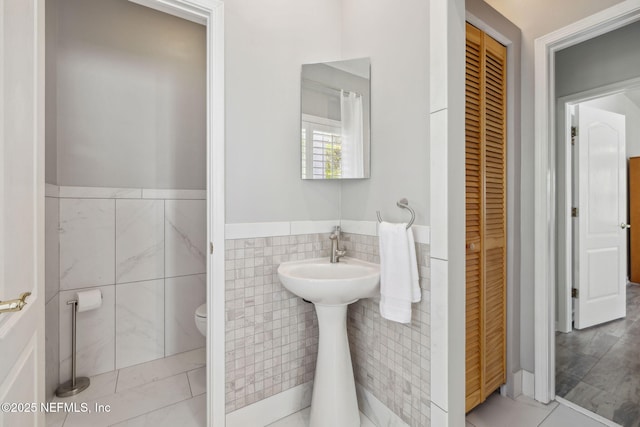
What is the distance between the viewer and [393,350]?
1466mm

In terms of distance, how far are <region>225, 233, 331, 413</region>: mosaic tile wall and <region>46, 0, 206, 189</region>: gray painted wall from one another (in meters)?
1.18

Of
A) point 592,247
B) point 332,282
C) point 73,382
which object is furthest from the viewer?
point 592,247

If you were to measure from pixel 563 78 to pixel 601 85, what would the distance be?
10.8 inches

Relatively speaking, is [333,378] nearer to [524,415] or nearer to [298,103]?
[524,415]

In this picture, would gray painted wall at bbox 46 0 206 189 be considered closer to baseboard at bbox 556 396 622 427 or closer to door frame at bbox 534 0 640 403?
door frame at bbox 534 0 640 403

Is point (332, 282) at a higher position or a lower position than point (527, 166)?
lower

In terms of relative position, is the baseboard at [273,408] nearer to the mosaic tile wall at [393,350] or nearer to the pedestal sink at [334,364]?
Result: the pedestal sink at [334,364]

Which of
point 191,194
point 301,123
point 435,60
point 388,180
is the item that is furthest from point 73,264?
point 435,60

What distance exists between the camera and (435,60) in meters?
1.23

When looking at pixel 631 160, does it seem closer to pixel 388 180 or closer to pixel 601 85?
pixel 601 85

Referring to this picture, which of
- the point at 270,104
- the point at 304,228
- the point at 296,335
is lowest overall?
the point at 296,335

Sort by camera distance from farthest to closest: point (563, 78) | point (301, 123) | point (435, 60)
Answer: point (563, 78) → point (301, 123) → point (435, 60)

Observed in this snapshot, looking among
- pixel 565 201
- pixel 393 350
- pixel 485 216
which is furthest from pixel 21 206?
pixel 565 201

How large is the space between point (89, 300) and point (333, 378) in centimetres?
161
